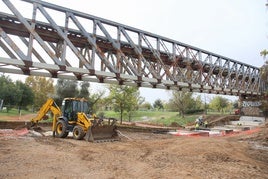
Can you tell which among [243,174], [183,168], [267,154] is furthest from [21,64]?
[267,154]

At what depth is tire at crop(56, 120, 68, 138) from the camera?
18781 mm

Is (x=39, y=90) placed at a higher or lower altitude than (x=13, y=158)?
higher

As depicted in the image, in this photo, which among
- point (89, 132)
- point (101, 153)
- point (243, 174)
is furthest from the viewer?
point (89, 132)

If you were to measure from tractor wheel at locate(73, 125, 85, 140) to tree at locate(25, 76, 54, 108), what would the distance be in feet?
125

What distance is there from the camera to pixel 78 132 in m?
18.0

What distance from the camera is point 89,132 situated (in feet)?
56.5

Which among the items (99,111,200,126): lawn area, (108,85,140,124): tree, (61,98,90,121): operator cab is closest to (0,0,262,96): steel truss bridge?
(61,98,90,121): operator cab

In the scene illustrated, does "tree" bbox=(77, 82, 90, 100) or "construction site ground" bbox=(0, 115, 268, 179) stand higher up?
"tree" bbox=(77, 82, 90, 100)

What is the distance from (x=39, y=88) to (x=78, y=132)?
42.9m

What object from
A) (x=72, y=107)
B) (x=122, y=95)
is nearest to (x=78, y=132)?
(x=72, y=107)

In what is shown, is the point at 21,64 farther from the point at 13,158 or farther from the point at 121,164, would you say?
the point at 121,164

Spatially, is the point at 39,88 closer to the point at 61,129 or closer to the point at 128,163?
the point at 61,129

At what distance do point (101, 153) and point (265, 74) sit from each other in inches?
338

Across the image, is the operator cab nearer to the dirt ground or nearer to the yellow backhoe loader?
the yellow backhoe loader
